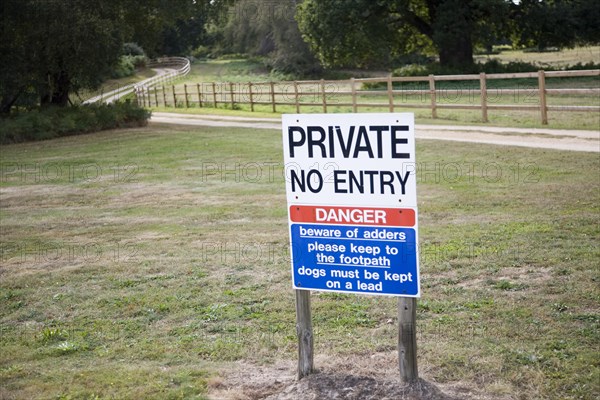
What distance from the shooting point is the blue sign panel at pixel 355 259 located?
469 cm

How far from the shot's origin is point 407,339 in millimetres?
4754

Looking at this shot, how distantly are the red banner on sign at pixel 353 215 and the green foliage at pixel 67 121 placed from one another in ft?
77.7

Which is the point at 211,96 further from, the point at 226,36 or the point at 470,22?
the point at 226,36

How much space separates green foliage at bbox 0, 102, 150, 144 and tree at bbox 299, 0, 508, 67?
602 inches

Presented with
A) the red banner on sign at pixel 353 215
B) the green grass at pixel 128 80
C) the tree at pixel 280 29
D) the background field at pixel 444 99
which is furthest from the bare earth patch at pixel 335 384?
the green grass at pixel 128 80

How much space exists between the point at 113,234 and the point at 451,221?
456 centimetres

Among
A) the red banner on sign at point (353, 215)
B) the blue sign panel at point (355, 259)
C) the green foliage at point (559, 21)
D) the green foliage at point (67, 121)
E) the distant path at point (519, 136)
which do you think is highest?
the green foliage at point (559, 21)

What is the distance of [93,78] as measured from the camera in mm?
29188

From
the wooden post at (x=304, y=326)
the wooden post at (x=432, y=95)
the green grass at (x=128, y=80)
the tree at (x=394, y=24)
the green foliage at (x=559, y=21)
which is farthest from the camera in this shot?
the green grass at (x=128, y=80)

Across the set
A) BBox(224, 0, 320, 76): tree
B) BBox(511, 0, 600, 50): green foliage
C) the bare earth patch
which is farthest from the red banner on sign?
BBox(224, 0, 320, 76): tree

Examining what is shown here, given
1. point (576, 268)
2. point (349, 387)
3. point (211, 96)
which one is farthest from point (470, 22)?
point (349, 387)

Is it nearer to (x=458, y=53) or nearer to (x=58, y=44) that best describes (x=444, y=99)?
(x=58, y=44)

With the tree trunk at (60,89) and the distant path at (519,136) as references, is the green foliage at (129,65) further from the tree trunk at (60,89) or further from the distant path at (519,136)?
the distant path at (519,136)

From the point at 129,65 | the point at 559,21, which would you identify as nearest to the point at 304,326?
the point at 559,21
